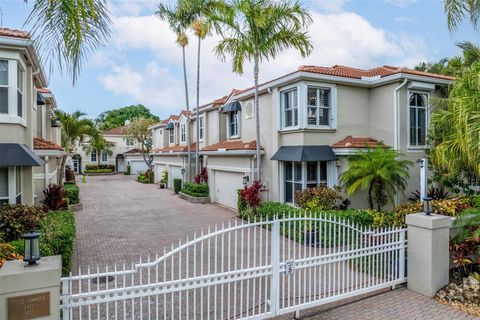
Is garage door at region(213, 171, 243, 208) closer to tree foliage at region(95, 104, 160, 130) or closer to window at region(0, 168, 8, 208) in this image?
window at region(0, 168, 8, 208)

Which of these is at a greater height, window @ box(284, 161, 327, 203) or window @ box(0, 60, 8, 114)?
window @ box(0, 60, 8, 114)

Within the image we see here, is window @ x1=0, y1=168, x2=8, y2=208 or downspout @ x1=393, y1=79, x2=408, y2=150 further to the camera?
downspout @ x1=393, y1=79, x2=408, y2=150

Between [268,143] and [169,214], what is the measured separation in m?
6.66

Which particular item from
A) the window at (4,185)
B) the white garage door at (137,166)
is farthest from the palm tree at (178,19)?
the white garage door at (137,166)

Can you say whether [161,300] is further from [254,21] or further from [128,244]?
[254,21]

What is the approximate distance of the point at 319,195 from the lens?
13688 mm

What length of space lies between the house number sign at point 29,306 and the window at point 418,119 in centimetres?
1547

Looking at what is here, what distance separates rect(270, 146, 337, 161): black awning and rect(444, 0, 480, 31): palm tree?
6373 millimetres

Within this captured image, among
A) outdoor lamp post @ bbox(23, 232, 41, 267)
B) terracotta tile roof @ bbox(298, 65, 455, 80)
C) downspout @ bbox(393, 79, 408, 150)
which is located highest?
terracotta tile roof @ bbox(298, 65, 455, 80)

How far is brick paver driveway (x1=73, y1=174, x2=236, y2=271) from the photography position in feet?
35.4

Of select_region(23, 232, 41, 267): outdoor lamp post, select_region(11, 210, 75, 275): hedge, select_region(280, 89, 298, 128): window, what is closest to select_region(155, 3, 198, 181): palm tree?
select_region(280, 89, 298, 128): window

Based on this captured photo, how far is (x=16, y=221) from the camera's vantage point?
895 centimetres

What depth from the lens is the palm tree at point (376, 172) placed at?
506 inches

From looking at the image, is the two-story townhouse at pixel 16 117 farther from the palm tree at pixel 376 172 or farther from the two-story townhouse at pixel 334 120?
the palm tree at pixel 376 172
